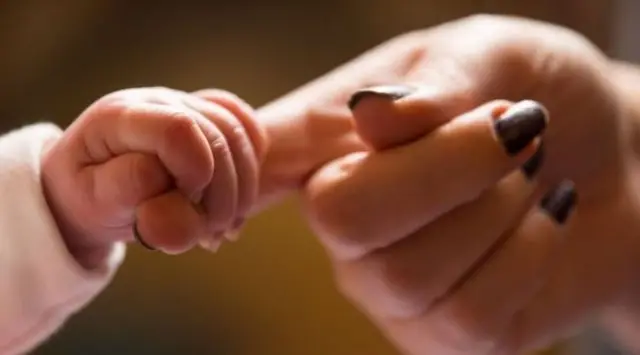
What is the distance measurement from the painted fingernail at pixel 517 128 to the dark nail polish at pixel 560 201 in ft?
0.18

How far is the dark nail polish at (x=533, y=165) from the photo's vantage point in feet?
1.44

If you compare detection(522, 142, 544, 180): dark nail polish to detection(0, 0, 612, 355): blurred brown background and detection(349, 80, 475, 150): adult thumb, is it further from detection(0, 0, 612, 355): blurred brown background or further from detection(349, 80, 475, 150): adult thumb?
detection(0, 0, 612, 355): blurred brown background

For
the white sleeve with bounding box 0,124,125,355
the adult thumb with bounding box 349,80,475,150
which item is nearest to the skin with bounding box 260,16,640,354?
the adult thumb with bounding box 349,80,475,150

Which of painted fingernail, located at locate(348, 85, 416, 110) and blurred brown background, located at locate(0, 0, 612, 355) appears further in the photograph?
blurred brown background, located at locate(0, 0, 612, 355)

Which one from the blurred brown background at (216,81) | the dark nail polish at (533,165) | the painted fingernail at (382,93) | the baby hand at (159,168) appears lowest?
the blurred brown background at (216,81)

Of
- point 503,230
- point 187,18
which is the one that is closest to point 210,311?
point 187,18

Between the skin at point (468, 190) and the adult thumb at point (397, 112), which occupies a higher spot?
the adult thumb at point (397, 112)

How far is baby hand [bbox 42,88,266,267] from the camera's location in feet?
1.27

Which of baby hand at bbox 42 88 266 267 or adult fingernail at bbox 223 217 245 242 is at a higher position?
baby hand at bbox 42 88 266 267

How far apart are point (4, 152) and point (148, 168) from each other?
0.13m

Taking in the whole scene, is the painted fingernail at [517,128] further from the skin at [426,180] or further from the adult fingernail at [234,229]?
the adult fingernail at [234,229]

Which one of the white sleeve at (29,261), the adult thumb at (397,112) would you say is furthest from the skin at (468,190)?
the white sleeve at (29,261)

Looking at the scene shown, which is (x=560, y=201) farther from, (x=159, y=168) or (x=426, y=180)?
(x=159, y=168)

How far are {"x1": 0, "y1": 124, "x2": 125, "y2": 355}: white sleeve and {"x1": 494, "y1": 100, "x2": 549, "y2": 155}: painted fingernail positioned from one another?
205mm
